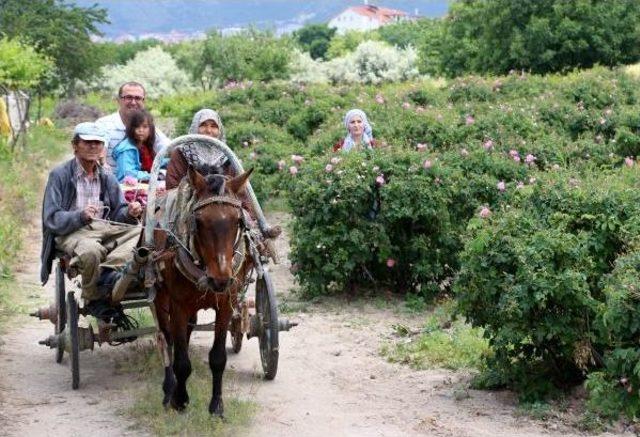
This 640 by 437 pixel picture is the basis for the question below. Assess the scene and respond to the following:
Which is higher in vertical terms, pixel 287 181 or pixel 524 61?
pixel 524 61

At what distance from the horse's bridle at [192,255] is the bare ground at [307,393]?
1185 millimetres

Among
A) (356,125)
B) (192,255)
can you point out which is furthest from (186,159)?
(356,125)

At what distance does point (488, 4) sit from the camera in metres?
45.9

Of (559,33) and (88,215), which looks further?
(559,33)

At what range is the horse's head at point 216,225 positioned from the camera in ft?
20.4

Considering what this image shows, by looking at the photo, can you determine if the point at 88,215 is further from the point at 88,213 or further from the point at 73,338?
the point at 73,338

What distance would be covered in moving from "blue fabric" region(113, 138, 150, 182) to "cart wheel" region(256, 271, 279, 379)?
5.36ft

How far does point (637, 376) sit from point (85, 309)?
4.30 m

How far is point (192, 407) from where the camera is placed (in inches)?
282

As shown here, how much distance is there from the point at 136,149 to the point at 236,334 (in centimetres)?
195

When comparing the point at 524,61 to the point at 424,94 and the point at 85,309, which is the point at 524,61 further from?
the point at 85,309

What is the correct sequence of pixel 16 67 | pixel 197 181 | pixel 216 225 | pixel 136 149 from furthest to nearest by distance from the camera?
pixel 16 67 → pixel 136 149 → pixel 197 181 → pixel 216 225

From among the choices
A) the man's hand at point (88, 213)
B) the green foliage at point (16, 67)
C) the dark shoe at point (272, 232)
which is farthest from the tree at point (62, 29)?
the dark shoe at point (272, 232)

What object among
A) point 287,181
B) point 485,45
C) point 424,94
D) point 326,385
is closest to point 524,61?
point 485,45
